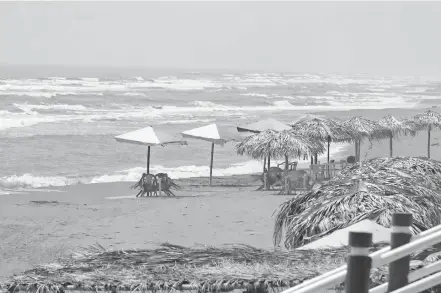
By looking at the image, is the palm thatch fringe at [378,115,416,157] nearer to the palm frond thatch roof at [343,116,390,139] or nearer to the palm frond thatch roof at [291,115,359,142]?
the palm frond thatch roof at [343,116,390,139]

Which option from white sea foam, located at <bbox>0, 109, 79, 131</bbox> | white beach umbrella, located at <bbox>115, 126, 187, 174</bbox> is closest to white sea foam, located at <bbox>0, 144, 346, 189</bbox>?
white beach umbrella, located at <bbox>115, 126, 187, 174</bbox>

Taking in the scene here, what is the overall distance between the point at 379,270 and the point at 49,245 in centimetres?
724

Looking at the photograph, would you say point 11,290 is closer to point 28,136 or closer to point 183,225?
point 183,225

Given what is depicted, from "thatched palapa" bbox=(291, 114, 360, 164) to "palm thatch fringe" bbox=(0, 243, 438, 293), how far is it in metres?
11.8

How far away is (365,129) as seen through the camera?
19250mm

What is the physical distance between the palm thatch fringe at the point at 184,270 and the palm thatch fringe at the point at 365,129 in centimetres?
1349

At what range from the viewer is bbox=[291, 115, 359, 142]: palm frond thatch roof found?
58.0 ft

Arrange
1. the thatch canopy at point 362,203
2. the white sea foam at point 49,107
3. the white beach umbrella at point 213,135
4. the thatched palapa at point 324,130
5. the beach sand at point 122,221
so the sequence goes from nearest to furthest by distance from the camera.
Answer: the thatch canopy at point 362,203 → the beach sand at point 122,221 → the thatched palapa at point 324,130 → the white beach umbrella at point 213,135 → the white sea foam at point 49,107

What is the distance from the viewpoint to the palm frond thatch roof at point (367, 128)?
19094 millimetres

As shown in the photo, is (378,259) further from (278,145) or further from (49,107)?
(49,107)

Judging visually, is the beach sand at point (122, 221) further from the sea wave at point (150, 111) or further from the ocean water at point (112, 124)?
the sea wave at point (150, 111)

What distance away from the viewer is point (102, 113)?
4272 centimetres

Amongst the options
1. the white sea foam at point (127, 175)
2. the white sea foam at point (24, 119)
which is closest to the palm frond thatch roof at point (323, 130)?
the white sea foam at point (127, 175)

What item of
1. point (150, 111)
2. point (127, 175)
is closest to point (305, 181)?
point (127, 175)
